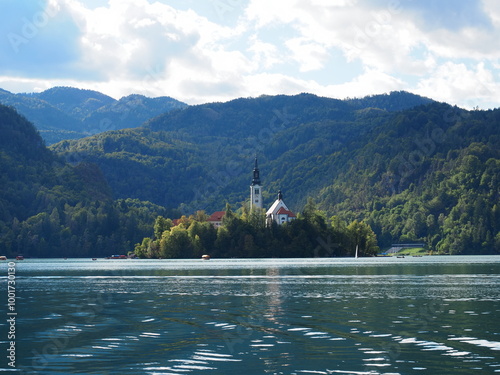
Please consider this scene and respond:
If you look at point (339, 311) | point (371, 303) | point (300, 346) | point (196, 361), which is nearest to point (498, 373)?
point (300, 346)

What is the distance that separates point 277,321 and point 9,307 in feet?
87.6

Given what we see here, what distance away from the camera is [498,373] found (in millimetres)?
33688

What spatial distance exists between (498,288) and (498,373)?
55.3 meters

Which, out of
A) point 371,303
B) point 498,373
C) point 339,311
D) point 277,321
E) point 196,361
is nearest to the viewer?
point 498,373

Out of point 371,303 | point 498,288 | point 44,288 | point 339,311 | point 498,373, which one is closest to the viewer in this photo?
point 498,373

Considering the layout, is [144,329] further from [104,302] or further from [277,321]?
[104,302]

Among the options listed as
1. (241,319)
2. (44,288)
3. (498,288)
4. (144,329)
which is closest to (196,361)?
(144,329)

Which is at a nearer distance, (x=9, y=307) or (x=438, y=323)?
(x=438, y=323)

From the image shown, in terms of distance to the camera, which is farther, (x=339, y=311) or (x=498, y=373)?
(x=339, y=311)

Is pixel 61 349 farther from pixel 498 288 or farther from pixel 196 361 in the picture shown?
pixel 498 288

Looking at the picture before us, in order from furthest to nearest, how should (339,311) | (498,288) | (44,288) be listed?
(44,288) < (498,288) < (339,311)

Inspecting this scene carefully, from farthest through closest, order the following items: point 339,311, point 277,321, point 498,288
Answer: point 498,288 → point 339,311 → point 277,321

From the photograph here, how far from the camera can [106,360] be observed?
38562mm

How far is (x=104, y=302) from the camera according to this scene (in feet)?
235
